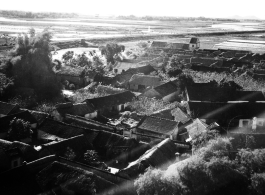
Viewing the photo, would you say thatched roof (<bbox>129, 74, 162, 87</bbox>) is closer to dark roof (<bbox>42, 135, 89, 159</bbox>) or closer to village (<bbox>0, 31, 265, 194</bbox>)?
village (<bbox>0, 31, 265, 194</bbox>)

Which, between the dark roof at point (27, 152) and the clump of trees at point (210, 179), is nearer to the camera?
the clump of trees at point (210, 179)

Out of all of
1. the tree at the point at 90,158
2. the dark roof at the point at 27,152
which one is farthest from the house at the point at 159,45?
the dark roof at the point at 27,152

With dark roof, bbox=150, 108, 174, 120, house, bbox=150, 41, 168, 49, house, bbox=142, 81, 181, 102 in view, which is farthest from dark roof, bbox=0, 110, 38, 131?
house, bbox=150, 41, 168, 49

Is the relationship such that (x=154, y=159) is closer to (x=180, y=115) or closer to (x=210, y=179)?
(x=210, y=179)

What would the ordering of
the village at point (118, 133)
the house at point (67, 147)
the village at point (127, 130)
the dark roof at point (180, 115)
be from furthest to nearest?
the dark roof at point (180, 115)
the house at point (67, 147)
the village at point (118, 133)
the village at point (127, 130)

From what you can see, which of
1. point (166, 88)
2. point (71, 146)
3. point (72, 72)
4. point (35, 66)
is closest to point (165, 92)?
point (166, 88)

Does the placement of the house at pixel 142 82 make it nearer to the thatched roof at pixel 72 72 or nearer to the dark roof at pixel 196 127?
the thatched roof at pixel 72 72

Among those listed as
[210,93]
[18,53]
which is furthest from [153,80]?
[18,53]
